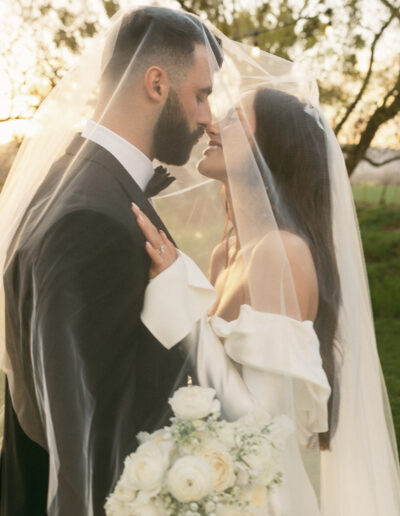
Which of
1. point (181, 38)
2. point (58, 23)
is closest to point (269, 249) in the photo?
point (181, 38)

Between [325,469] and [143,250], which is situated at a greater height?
[143,250]

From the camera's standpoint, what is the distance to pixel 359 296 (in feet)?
8.16

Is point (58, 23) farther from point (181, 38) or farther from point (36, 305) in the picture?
point (36, 305)

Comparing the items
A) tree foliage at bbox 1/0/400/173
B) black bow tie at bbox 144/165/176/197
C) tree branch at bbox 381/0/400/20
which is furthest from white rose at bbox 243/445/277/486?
tree branch at bbox 381/0/400/20

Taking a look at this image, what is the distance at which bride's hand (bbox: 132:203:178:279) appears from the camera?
1965 mm

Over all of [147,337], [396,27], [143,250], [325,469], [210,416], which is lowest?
[325,469]

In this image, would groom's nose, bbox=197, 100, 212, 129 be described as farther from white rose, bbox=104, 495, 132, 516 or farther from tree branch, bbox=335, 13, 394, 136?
tree branch, bbox=335, 13, 394, 136

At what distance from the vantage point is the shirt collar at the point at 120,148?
208cm

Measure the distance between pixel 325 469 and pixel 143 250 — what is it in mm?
1095

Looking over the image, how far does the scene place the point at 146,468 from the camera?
178 centimetres

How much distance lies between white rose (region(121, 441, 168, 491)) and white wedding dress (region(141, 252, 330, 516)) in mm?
272

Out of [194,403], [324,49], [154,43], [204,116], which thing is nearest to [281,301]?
[194,403]

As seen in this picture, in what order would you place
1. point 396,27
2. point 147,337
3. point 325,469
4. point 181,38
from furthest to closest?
point 396,27 < point 325,469 < point 181,38 < point 147,337

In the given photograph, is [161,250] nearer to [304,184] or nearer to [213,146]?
[213,146]
